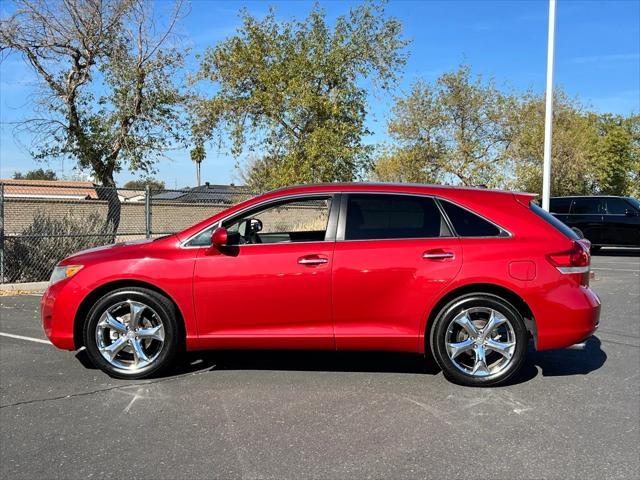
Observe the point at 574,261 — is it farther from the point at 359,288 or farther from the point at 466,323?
the point at 359,288

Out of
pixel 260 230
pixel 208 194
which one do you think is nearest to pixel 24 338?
pixel 260 230

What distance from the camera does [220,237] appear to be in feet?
14.6

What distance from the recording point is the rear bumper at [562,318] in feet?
A: 14.4

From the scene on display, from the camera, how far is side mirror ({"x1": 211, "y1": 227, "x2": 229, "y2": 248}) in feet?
14.6

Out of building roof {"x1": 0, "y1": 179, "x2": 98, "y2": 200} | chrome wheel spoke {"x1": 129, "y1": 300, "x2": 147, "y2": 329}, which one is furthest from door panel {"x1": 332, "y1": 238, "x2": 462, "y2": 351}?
building roof {"x1": 0, "y1": 179, "x2": 98, "y2": 200}

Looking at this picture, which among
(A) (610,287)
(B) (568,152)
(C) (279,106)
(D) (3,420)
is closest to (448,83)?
(B) (568,152)

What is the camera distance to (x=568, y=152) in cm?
2678

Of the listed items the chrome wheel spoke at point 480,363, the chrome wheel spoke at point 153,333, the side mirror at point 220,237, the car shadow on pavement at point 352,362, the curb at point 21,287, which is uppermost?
the side mirror at point 220,237

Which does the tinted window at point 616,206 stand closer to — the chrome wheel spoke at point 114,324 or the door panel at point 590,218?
the door panel at point 590,218

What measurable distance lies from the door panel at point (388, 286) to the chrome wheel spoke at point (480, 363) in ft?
1.63

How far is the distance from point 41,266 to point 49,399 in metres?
7.29

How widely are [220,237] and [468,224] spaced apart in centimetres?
207

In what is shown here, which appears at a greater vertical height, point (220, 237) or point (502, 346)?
point (220, 237)

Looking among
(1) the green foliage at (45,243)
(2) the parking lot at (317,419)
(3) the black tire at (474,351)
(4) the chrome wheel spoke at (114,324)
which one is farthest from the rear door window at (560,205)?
(4) the chrome wheel spoke at (114,324)
